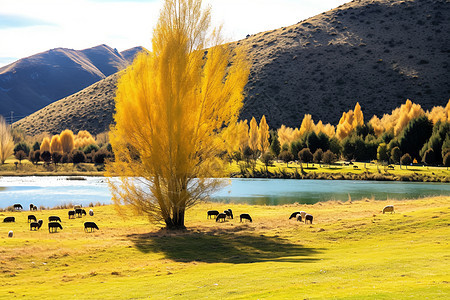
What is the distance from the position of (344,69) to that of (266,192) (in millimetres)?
85572

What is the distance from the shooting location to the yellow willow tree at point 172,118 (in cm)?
2569

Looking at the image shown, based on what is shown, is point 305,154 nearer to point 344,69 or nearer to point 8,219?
point 344,69

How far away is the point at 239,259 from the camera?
18.8 metres

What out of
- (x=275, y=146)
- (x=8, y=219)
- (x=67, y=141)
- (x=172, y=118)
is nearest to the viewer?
(x=172, y=118)

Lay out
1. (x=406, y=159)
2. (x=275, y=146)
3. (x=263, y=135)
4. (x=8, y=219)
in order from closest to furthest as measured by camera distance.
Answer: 1. (x=8, y=219)
2. (x=406, y=159)
3. (x=275, y=146)
4. (x=263, y=135)

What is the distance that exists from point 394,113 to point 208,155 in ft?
266

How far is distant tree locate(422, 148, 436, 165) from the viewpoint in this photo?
74.6 meters

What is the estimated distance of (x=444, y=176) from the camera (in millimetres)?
64312

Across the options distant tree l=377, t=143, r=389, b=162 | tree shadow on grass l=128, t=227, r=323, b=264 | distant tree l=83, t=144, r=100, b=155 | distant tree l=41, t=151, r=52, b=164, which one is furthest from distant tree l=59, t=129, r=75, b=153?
tree shadow on grass l=128, t=227, r=323, b=264

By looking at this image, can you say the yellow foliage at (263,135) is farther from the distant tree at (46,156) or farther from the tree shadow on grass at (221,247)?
the tree shadow on grass at (221,247)

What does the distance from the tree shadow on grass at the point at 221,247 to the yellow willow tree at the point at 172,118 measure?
8.43 feet

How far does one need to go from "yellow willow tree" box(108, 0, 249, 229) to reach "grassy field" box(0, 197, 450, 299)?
2318 mm

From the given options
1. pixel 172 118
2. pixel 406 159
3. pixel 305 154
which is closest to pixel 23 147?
pixel 305 154

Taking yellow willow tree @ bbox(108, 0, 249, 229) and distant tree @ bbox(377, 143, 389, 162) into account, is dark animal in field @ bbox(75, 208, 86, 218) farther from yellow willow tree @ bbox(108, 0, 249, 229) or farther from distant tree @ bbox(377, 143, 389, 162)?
distant tree @ bbox(377, 143, 389, 162)
